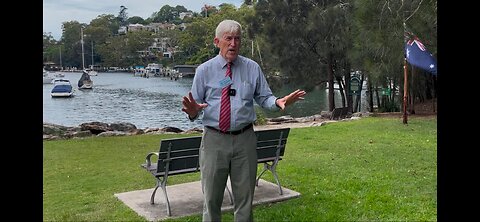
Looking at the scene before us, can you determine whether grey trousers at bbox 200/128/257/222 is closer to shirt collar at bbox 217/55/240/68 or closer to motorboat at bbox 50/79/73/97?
shirt collar at bbox 217/55/240/68

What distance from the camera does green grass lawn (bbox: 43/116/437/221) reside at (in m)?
4.25

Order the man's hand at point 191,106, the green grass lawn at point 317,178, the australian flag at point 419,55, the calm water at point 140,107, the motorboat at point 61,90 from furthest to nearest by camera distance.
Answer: the motorboat at point 61,90
the calm water at point 140,107
the australian flag at point 419,55
the green grass lawn at point 317,178
the man's hand at point 191,106

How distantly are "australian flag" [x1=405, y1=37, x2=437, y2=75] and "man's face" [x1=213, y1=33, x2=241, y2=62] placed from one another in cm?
842

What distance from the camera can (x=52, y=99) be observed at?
36.5 meters

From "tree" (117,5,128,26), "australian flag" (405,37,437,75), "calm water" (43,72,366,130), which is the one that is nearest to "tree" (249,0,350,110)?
"calm water" (43,72,366,130)

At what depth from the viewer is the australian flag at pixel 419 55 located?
10.6m

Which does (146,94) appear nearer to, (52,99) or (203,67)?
(52,99)

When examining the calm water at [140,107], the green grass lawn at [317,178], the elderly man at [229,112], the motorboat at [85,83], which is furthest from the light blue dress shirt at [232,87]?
the motorboat at [85,83]

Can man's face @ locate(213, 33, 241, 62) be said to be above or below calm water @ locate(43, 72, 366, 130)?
above

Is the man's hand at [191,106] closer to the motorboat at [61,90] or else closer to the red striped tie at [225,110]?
the red striped tie at [225,110]

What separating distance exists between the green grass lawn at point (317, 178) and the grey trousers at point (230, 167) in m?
0.94

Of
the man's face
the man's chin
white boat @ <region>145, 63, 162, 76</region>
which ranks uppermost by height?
white boat @ <region>145, 63, 162, 76</region>

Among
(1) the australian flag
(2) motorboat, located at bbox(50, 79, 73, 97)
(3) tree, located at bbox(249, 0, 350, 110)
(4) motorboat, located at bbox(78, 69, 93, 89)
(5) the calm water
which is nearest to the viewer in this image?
(1) the australian flag
